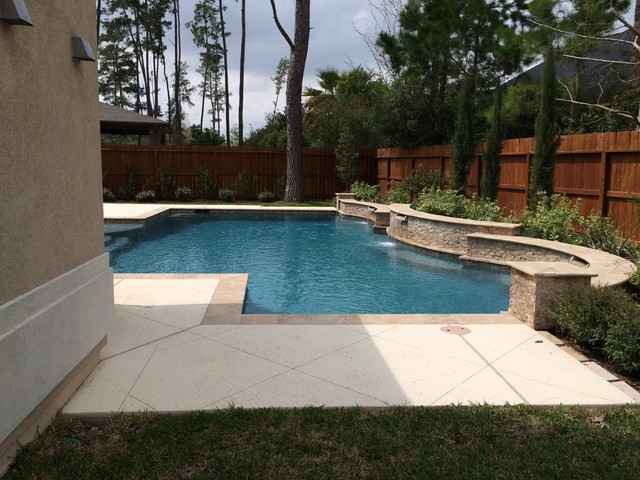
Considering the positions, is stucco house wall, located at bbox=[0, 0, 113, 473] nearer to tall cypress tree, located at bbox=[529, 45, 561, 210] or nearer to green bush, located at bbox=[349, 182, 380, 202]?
tall cypress tree, located at bbox=[529, 45, 561, 210]

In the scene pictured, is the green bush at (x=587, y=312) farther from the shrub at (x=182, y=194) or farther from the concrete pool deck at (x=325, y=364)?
the shrub at (x=182, y=194)

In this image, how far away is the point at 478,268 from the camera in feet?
32.1

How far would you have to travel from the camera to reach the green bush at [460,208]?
1186cm

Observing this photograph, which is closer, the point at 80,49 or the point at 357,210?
the point at 80,49

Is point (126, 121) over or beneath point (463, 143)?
over

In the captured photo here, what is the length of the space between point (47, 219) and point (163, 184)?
1971cm

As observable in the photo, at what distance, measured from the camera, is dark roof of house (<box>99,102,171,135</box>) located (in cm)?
1977

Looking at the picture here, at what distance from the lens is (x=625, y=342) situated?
4059 millimetres

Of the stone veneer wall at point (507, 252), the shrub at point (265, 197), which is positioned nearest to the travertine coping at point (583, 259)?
the stone veneer wall at point (507, 252)

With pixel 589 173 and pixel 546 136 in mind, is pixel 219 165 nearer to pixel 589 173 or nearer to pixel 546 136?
pixel 546 136

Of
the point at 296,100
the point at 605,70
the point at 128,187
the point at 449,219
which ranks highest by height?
the point at 605,70

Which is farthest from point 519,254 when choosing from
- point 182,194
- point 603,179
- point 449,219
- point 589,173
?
point 182,194

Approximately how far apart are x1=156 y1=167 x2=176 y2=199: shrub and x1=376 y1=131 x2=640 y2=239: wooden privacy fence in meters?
12.8

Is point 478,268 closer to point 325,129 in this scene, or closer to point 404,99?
point 404,99
